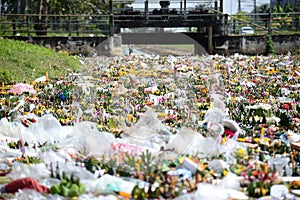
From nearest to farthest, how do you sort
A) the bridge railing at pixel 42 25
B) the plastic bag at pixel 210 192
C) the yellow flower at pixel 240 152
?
the plastic bag at pixel 210 192 → the yellow flower at pixel 240 152 → the bridge railing at pixel 42 25

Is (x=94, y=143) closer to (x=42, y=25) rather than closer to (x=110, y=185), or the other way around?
(x=110, y=185)

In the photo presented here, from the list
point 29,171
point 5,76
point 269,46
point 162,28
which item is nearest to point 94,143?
point 29,171

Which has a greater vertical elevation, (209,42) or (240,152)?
(240,152)

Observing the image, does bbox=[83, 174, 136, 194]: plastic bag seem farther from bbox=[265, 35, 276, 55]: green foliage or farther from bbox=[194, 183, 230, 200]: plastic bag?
bbox=[265, 35, 276, 55]: green foliage

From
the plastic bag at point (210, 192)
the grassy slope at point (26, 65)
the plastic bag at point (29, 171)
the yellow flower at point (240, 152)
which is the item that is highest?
the plastic bag at point (210, 192)

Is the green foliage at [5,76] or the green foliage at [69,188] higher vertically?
the green foliage at [69,188]

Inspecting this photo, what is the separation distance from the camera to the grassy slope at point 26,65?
13.8 metres

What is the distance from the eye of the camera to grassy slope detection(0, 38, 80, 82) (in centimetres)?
1381

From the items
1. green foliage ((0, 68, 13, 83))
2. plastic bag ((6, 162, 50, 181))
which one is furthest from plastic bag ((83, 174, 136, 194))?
green foliage ((0, 68, 13, 83))

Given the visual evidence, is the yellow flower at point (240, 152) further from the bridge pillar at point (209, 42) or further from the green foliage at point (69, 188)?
the bridge pillar at point (209, 42)

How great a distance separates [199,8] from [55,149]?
23.2 m

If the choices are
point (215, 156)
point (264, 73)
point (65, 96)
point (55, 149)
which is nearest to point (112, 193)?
point (215, 156)

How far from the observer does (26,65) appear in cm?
1544

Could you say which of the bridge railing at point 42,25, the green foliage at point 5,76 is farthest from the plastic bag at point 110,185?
the bridge railing at point 42,25
